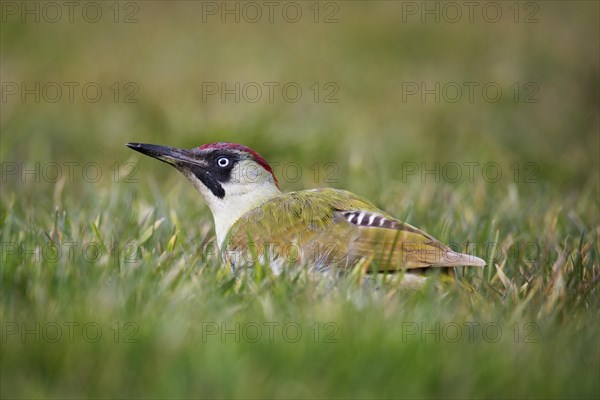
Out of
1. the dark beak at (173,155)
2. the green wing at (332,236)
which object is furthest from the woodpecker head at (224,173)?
the green wing at (332,236)

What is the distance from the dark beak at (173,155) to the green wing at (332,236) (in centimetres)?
39

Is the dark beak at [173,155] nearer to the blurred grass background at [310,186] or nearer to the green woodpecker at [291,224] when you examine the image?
the green woodpecker at [291,224]

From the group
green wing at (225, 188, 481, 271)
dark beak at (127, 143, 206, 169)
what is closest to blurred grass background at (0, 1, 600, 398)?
green wing at (225, 188, 481, 271)

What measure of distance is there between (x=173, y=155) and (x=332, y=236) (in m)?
0.93

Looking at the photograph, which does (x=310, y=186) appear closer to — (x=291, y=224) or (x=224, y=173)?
(x=224, y=173)

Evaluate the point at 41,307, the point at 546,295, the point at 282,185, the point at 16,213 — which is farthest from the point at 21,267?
the point at 282,185

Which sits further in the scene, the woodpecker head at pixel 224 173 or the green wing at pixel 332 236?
the woodpecker head at pixel 224 173

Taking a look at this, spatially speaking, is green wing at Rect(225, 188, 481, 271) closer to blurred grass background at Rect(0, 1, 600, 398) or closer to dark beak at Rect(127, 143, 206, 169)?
blurred grass background at Rect(0, 1, 600, 398)

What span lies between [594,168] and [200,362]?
392cm

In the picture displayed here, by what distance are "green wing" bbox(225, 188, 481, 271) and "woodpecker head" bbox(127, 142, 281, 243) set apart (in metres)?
0.20

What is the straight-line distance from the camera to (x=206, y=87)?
7152 mm

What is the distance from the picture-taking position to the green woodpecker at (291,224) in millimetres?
3305

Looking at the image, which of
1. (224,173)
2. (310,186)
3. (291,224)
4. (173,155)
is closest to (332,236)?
(291,224)

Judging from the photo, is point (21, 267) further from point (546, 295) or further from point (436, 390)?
point (546, 295)
